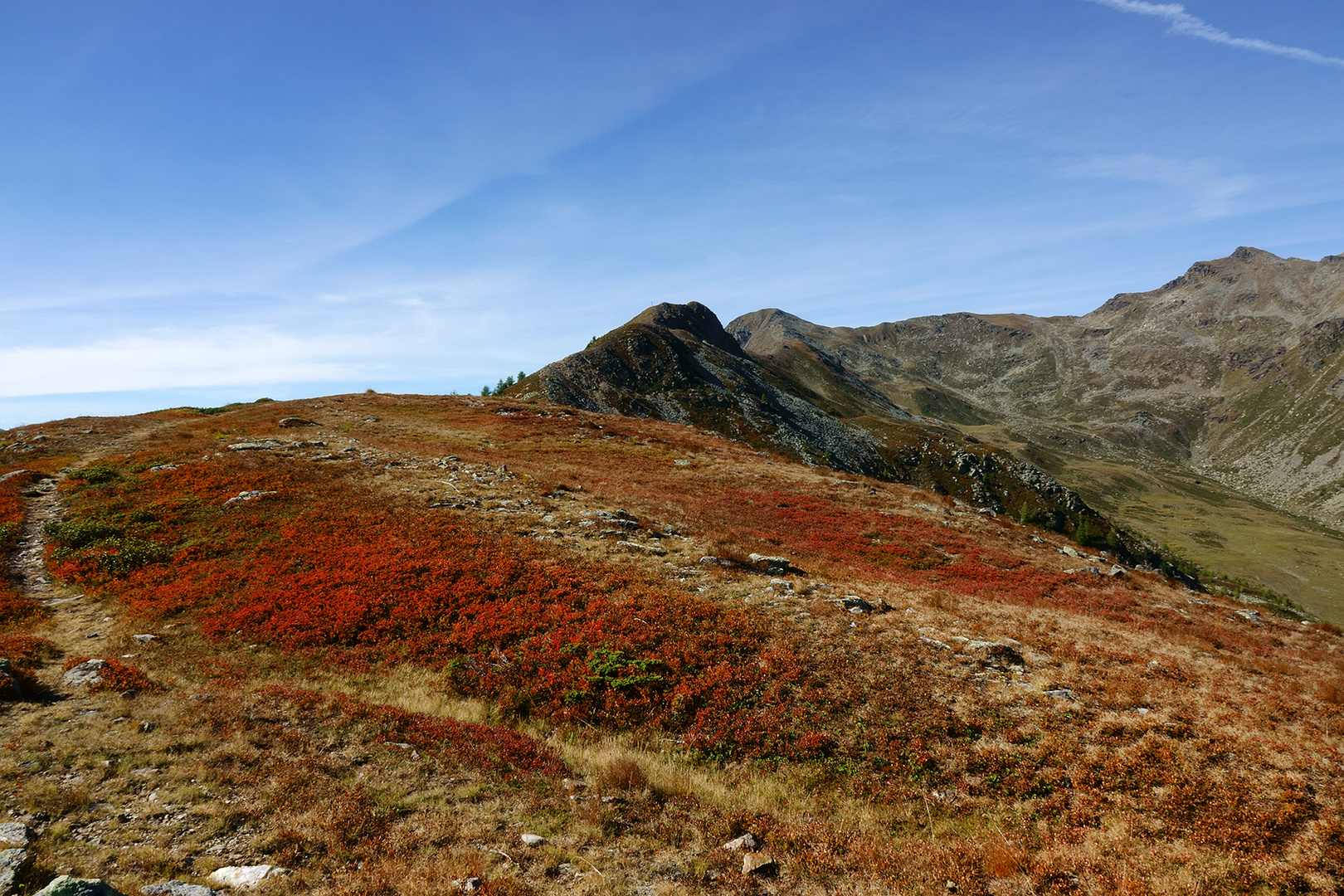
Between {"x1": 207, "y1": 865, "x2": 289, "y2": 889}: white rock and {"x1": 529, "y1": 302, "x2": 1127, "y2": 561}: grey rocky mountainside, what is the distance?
326 ft

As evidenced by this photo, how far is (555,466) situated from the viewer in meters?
47.1

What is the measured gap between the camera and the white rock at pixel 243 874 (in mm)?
7973

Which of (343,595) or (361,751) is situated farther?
(343,595)

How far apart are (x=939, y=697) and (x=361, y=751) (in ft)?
49.6

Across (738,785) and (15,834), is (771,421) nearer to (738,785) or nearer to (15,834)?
(738,785)

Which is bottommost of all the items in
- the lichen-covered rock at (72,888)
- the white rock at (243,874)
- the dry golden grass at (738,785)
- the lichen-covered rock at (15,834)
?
the dry golden grass at (738,785)

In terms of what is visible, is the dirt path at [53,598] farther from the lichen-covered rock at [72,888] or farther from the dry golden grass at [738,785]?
the lichen-covered rock at [72,888]

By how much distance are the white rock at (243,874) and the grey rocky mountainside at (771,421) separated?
99440 millimetres

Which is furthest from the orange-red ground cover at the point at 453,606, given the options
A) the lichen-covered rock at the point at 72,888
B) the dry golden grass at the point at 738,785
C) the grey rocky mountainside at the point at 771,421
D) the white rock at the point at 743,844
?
the grey rocky mountainside at the point at 771,421

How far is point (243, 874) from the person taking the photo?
8117 millimetres

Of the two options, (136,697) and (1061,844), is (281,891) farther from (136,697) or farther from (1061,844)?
(1061,844)

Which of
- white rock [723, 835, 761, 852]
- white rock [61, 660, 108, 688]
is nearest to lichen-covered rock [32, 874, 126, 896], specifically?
white rock [723, 835, 761, 852]

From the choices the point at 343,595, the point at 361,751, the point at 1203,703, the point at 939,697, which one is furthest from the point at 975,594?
the point at 343,595

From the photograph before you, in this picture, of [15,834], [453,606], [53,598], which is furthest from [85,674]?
[53,598]
